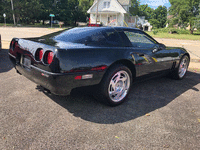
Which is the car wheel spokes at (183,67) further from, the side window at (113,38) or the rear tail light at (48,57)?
the rear tail light at (48,57)

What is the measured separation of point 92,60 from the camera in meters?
2.67

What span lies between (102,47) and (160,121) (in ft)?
4.93

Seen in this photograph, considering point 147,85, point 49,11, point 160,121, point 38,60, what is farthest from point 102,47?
point 49,11

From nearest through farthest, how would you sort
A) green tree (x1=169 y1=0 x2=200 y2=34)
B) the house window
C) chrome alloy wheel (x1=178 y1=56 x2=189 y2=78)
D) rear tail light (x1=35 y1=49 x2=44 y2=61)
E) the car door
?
rear tail light (x1=35 y1=49 x2=44 y2=61) → the car door → chrome alloy wheel (x1=178 y1=56 x2=189 y2=78) → green tree (x1=169 y1=0 x2=200 y2=34) → the house window

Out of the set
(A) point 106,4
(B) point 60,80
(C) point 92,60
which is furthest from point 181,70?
→ (A) point 106,4

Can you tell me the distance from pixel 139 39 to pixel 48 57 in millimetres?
2208

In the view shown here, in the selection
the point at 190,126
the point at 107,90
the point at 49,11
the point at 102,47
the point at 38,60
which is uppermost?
the point at 49,11

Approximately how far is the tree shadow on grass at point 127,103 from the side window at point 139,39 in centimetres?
105

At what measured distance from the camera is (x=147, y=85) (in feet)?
14.7

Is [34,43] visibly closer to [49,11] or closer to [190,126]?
[190,126]

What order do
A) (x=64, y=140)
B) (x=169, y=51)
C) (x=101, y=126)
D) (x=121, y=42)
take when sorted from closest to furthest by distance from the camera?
(x=64, y=140) < (x=101, y=126) < (x=121, y=42) < (x=169, y=51)

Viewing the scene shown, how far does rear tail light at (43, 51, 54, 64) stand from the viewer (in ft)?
8.15

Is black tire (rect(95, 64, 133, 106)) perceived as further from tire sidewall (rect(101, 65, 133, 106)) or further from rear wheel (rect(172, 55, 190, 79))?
rear wheel (rect(172, 55, 190, 79))

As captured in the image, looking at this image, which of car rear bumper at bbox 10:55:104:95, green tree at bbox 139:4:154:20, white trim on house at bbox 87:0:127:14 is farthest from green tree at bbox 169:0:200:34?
green tree at bbox 139:4:154:20
